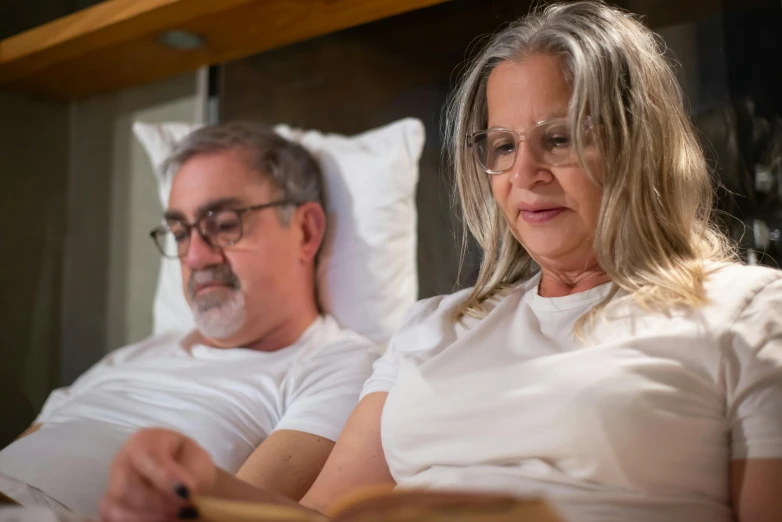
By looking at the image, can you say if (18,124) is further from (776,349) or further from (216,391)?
(776,349)

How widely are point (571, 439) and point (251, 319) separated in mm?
795

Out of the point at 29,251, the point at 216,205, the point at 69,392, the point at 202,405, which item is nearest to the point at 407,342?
the point at 202,405

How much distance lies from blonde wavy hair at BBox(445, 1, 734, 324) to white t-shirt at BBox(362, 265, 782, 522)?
1.7 inches

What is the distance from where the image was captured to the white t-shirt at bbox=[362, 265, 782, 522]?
0.83 meters

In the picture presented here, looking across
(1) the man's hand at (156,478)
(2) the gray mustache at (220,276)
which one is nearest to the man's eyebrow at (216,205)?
(2) the gray mustache at (220,276)

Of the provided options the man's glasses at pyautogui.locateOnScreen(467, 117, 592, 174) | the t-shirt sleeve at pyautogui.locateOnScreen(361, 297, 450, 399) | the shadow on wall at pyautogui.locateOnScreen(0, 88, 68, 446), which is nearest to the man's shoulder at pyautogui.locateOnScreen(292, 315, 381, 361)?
the t-shirt sleeve at pyautogui.locateOnScreen(361, 297, 450, 399)

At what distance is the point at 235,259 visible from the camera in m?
1.49

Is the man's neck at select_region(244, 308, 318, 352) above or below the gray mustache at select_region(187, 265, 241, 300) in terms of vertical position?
below

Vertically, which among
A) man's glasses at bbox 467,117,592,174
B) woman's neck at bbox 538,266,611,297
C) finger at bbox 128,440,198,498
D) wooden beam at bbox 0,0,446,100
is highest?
wooden beam at bbox 0,0,446,100

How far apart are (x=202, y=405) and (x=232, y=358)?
5.7 inches

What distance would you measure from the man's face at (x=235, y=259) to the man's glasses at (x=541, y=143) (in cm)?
59

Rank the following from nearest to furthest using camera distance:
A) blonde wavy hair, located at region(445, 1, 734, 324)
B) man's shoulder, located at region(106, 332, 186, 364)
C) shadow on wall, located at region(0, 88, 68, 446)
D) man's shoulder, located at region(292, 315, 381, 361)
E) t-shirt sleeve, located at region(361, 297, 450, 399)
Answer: blonde wavy hair, located at region(445, 1, 734, 324) < t-shirt sleeve, located at region(361, 297, 450, 399) < man's shoulder, located at region(292, 315, 381, 361) < man's shoulder, located at region(106, 332, 186, 364) < shadow on wall, located at region(0, 88, 68, 446)

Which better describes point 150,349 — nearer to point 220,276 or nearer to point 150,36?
point 220,276

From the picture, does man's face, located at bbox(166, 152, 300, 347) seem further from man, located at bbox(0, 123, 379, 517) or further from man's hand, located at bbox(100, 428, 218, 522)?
man's hand, located at bbox(100, 428, 218, 522)
